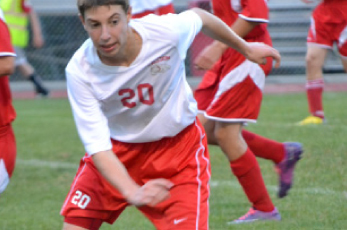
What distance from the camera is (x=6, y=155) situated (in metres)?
4.23

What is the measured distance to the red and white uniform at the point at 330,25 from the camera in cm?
838

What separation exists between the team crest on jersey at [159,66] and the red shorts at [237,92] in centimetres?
164

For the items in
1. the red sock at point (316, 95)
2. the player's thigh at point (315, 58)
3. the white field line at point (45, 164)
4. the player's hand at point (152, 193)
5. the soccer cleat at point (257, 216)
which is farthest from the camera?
the red sock at point (316, 95)

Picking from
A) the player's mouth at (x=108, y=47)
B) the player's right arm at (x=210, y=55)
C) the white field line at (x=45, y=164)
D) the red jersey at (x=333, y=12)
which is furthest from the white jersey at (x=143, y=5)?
the player's mouth at (x=108, y=47)

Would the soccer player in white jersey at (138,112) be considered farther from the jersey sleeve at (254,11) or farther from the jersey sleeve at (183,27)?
the jersey sleeve at (254,11)

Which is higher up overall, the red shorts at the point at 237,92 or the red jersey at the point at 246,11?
the red jersey at the point at 246,11

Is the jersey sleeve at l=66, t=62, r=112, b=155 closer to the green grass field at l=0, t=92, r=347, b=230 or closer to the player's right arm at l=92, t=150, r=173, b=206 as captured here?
the player's right arm at l=92, t=150, r=173, b=206

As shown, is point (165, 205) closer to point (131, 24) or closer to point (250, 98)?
point (131, 24)

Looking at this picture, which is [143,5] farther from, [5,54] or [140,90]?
[140,90]

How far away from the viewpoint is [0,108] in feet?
13.8

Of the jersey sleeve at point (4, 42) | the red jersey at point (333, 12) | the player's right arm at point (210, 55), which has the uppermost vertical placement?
the jersey sleeve at point (4, 42)

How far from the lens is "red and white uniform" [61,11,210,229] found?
141 inches

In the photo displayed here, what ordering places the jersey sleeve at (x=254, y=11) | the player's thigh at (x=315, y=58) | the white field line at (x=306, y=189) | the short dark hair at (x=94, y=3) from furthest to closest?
the player's thigh at (x=315, y=58) → the white field line at (x=306, y=189) → the jersey sleeve at (x=254, y=11) → the short dark hair at (x=94, y=3)

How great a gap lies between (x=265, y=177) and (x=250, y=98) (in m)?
1.50
